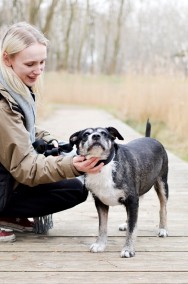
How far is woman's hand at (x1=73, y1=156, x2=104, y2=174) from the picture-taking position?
10.6 feet

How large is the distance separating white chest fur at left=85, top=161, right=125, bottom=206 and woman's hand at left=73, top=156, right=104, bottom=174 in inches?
4.6

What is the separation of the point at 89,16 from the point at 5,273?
3610cm

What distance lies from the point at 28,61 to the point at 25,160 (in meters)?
0.64

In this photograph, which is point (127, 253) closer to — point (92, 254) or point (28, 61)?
point (92, 254)

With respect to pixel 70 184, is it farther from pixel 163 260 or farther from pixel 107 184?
pixel 163 260

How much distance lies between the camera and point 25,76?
12.0 feet

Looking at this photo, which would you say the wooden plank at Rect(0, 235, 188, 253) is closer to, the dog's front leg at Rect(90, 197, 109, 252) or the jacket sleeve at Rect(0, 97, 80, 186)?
the dog's front leg at Rect(90, 197, 109, 252)

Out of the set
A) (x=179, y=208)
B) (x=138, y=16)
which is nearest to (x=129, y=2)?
(x=138, y=16)

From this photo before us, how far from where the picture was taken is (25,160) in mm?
3422

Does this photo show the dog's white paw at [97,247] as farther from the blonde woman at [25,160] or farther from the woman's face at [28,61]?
the woman's face at [28,61]

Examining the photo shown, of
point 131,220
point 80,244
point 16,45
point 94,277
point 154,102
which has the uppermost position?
point 16,45

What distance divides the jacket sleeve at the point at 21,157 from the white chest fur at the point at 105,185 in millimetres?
185

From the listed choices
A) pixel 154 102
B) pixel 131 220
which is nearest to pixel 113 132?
pixel 131 220

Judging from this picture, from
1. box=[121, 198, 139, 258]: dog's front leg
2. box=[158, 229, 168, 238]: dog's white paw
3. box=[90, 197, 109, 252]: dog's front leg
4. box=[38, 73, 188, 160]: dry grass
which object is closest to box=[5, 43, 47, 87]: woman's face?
box=[90, 197, 109, 252]: dog's front leg
